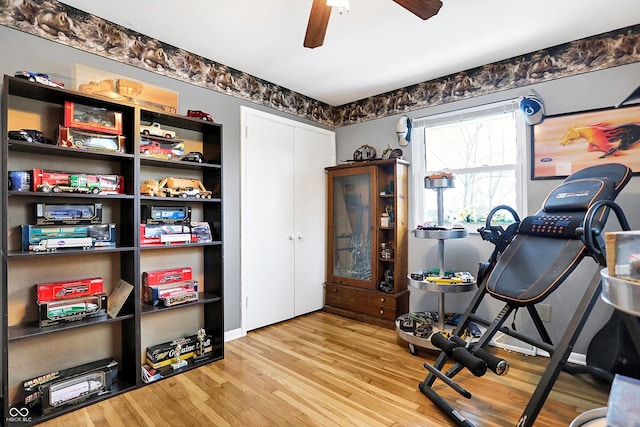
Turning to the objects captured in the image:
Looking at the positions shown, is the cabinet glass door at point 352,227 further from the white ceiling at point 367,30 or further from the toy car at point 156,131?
the toy car at point 156,131

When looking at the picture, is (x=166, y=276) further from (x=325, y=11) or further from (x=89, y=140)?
(x=325, y=11)

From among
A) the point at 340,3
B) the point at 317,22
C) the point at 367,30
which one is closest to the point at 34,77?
the point at 317,22

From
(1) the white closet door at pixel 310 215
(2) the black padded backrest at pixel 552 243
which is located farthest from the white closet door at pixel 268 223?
(2) the black padded backrest at pixel 552 243

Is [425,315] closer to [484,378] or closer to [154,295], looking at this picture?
[484,378]

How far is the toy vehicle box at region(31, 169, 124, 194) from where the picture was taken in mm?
1945

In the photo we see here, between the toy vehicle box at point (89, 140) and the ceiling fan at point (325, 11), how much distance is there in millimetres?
1473

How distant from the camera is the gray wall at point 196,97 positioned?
6.66 feet

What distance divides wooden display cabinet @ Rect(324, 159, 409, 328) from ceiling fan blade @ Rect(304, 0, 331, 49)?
178cm

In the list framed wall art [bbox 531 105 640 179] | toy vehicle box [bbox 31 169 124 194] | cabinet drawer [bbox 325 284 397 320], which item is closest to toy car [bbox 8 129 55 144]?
toy vehicle box [bbox 31 169 124 194]

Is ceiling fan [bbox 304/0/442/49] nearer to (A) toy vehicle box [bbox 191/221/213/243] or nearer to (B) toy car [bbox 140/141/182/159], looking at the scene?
(B) toy car [bbox 140/141/182/159]

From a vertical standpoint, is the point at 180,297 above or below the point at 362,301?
above

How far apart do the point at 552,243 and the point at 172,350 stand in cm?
277

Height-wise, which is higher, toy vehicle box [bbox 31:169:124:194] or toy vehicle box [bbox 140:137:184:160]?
toy vehicle box [bbox 140:137:184:160]

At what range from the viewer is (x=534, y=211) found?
2.81m
